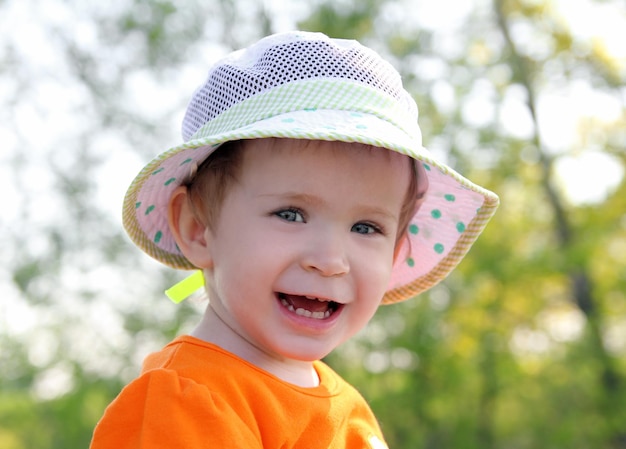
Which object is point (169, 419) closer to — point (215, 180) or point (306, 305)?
point (306, 305)

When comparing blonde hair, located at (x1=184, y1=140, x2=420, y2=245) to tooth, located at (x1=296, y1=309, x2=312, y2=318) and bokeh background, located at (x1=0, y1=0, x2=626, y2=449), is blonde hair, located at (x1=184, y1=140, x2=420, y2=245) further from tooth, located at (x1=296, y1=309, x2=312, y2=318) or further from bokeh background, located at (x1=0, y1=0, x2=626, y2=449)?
bokeh background, located at (x1=0, y1=0, x2=626, y2=449)

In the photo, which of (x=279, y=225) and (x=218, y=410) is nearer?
(x=218, y=410)

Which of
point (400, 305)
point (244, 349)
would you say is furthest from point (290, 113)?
point (400, 305)

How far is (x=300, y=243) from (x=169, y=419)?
0.40m

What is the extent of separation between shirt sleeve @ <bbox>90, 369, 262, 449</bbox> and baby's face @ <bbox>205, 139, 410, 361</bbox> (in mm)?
226

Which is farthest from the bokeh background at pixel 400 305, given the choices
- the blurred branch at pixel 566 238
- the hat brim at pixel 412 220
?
the hat brim at pixel 412 220

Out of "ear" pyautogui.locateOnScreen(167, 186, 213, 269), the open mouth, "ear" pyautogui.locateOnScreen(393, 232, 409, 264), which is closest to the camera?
the open mouth

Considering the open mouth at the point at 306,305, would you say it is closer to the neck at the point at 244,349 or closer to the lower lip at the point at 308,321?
the lower lip at the point at 308,321

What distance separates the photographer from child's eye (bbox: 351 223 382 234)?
1.70 metres

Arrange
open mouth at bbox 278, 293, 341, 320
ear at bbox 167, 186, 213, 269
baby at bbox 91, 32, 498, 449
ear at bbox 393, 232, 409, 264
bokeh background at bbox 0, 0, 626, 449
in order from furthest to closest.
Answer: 1. bokeh background at bbox 0, 0, 626, 449
2. ear at bbox 393, 232, 409, 264
3. ear at bbox 167, 186, 213, 269
4. open mouth at bbox 278, 293, 341, 320
5. baby at bbox 91, 32, 498, 449

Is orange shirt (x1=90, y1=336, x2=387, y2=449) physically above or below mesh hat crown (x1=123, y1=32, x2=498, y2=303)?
below

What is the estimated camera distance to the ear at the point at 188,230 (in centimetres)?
177

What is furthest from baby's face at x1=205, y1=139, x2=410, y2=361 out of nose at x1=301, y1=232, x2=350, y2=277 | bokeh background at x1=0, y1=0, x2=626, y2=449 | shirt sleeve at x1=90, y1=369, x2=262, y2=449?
bokeh background at x1=0, y1=0, x2=626, y2=449

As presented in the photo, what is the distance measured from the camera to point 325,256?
160 cm
